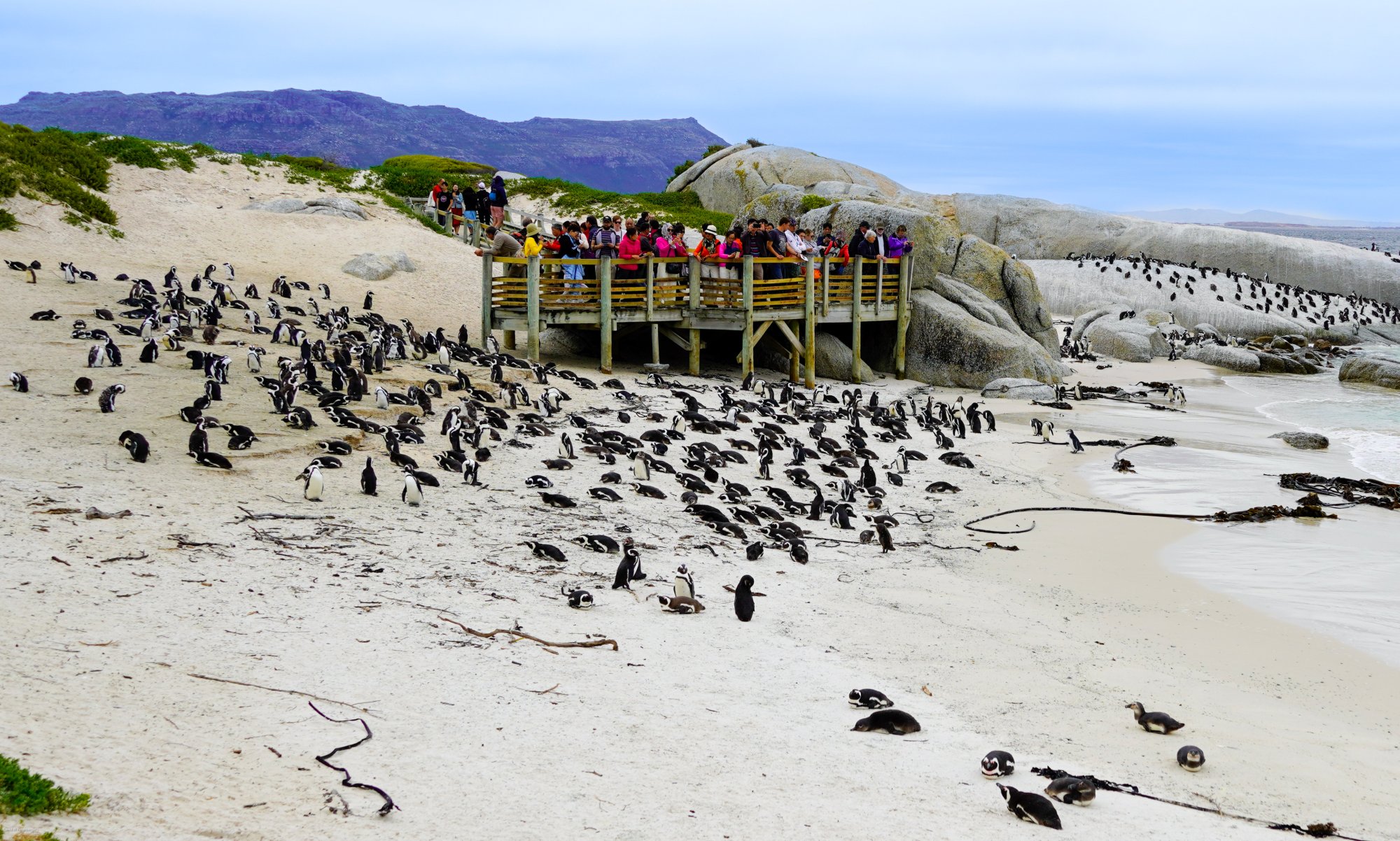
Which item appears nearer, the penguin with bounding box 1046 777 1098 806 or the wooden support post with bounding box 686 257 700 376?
the penguin with bounding box 1046 777 1098 806

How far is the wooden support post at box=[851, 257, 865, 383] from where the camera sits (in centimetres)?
2361

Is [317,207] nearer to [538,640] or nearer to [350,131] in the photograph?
[538,640]

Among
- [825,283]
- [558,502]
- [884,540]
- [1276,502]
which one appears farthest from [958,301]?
[558,502]

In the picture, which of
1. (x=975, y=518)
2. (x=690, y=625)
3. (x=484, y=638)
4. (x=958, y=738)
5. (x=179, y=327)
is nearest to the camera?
(x=958, y=738)

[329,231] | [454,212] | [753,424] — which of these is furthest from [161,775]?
[454,212]

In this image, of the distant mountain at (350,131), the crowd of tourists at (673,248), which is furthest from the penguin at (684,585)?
the distant mountain at (350,131)

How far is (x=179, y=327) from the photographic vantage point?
655 inches

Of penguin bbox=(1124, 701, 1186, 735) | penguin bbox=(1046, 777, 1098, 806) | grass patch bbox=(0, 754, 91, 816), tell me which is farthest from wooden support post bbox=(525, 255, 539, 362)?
grass patch bbox=(0, 754, 91, 816)

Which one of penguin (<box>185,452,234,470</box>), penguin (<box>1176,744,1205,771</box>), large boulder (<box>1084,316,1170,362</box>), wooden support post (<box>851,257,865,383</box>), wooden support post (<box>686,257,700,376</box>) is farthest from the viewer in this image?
large boulder (<box>1084,316,1170,362</box>)

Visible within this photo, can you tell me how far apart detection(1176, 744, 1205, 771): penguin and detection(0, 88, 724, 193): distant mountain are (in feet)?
447

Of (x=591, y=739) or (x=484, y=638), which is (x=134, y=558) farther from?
(x=591, y=739)

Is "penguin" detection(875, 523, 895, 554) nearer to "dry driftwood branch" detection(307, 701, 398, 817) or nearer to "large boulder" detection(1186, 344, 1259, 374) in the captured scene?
"dry driftwood branch" detection(307, 701, 398, 817)

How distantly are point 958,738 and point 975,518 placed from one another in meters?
6.50

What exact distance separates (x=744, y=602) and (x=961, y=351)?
1818cm
